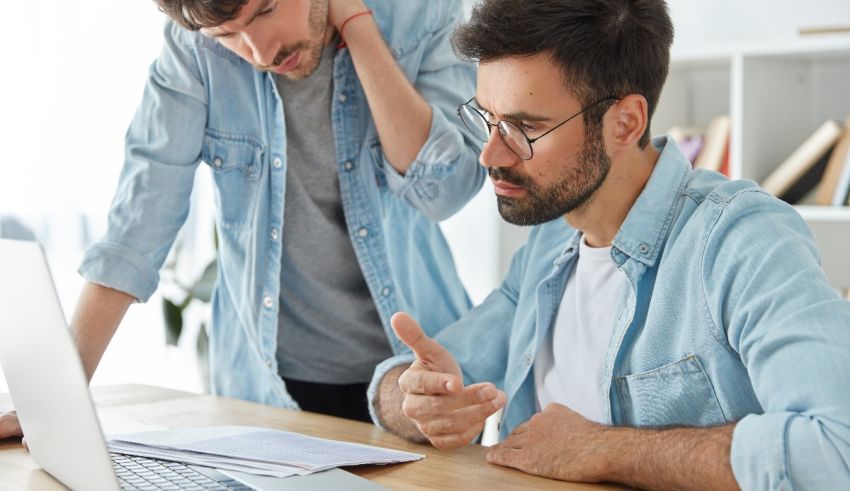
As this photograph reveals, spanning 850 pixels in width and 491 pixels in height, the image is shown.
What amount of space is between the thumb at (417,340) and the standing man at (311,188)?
258 millimetres

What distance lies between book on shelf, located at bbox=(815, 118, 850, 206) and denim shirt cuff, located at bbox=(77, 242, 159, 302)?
188 cm

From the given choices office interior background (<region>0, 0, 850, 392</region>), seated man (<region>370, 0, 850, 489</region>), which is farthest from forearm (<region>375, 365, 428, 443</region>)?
office interior background (<region>0, 0, 850, 392</region>)

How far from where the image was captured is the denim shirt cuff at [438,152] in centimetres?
157

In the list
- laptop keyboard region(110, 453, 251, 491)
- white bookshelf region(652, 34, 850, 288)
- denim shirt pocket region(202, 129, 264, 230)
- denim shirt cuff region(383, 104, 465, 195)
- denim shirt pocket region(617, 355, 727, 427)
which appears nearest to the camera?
laptop keyboard region(110, 453, 251, 491)

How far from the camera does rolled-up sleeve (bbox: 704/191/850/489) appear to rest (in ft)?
3.11

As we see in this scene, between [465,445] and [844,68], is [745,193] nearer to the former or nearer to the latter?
[465,445]

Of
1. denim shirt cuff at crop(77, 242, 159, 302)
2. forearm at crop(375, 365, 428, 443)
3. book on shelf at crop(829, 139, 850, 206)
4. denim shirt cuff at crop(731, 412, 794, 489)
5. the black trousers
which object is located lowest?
the black trousers

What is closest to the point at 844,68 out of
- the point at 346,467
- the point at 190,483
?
the point at 346,467

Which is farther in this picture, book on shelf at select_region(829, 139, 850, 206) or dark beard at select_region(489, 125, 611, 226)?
book on shelf at select_region(829, 139, 850, 206)

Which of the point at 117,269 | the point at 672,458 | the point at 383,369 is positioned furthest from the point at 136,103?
the point at 672,458

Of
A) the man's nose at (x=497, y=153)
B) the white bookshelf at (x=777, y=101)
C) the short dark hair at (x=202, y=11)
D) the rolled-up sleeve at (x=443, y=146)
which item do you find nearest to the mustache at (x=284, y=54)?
the short dark hair at (x=202, y=11)

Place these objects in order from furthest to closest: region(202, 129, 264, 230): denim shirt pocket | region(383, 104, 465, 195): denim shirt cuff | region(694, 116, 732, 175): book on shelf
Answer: region(694, 116, 732, 175): book on shelf < region(202, 129, 264, 230): denim shirt pocket < region(383, 104, 465, 195): denim shirt cuff

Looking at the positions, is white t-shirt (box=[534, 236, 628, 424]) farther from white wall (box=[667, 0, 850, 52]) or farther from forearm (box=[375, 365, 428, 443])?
white wall (box=[667, 0, 850, 52])

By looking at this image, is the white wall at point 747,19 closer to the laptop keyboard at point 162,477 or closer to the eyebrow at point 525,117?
the eyebrow at point 525,117
